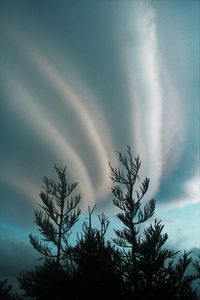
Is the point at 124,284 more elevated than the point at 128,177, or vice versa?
the point at 128,177

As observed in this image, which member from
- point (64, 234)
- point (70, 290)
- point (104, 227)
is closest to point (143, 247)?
point (104, 227)

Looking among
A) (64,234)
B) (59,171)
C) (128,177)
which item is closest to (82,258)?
(64,234)

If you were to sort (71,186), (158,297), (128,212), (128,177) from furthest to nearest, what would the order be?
(71,186), (128,177), (128,212), (158,297)

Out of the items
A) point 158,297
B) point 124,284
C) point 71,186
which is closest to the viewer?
point 158,297

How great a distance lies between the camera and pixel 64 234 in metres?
13.9

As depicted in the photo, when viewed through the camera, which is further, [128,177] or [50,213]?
[50,213]

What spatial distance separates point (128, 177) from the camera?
12500 millimetres

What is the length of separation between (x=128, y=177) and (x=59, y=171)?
450 centimetres

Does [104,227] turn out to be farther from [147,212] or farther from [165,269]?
[165,269]

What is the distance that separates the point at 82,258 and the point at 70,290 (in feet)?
4.25

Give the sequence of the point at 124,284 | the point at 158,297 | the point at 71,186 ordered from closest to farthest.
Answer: the point at 158,297
the point at 124,284
the point at 71,186

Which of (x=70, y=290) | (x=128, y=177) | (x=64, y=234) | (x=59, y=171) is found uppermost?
(x=59, y=171)

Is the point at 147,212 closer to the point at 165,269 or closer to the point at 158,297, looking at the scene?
the point at 165,269

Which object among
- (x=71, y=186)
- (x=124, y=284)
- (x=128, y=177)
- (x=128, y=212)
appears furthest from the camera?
(x=71, y=186)
